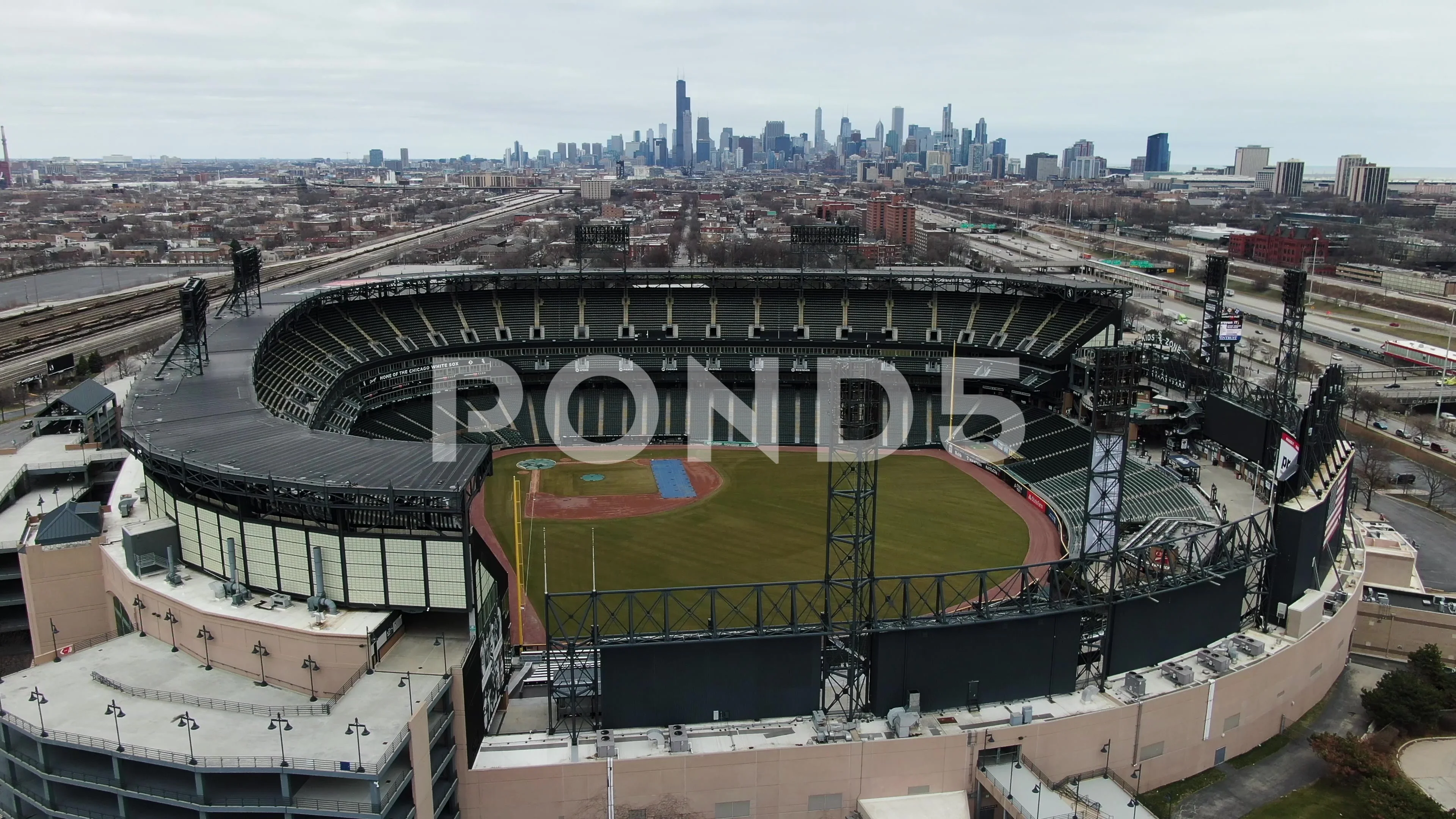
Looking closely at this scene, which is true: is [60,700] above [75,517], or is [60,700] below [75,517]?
below

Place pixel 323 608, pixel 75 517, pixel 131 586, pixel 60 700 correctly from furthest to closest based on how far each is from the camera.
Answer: pixel 75 517
pixel 131 586
pixel 323 608
pixel 60 700

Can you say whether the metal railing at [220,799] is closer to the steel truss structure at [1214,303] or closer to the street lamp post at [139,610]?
the street lamp post at [139,610]

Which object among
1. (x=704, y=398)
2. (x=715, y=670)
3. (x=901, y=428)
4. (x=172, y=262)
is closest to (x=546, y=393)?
(x=704, y=398)

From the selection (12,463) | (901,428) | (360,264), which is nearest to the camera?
(12,463)

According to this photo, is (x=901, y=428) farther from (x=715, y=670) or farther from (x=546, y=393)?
(x=715, y=670)

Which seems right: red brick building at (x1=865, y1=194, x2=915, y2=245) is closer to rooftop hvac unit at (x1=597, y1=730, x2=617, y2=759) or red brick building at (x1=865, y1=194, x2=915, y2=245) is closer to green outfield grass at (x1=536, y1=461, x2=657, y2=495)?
green outfield grass at (x1=536, y1=461, x2=657, y2=495)

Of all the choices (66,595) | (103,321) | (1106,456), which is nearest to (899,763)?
(1106,456)

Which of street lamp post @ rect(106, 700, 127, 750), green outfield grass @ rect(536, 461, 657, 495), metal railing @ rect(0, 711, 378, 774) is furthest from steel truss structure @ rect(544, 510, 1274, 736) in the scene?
green outfield grass @ rect(536, 461, 657, 495)
